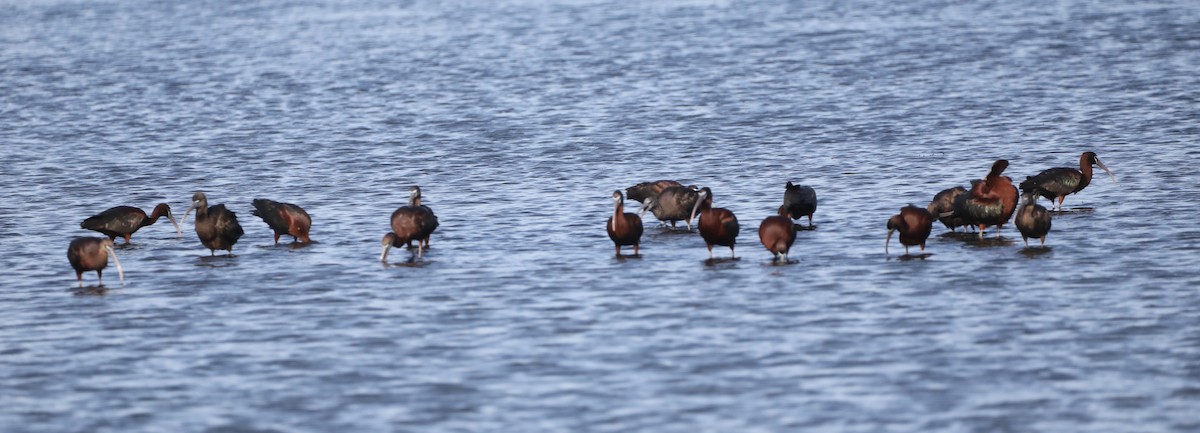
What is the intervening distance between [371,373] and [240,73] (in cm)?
4217

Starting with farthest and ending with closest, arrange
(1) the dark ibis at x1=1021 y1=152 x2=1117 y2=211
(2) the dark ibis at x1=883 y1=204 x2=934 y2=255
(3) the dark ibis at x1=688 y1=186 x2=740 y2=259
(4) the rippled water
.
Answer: (1) the dark ibis at x1=1021 y1=152 x2=1117 y2=211 → (3) the dark ibis at x1=688 y1=186 x2=740 y2=259 → (2) the dark ibis at x1=883 y1=204 x2=934 y2=255 → (4) the rippled water

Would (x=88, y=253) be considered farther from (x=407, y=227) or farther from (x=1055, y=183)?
(x=1055, y=183)

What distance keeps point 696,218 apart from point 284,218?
627 centimetres

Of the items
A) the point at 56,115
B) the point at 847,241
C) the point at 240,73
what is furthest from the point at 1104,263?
the point at 240,73

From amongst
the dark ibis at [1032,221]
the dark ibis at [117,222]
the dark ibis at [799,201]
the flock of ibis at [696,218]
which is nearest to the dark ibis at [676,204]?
the flock of ibis at [696,218]

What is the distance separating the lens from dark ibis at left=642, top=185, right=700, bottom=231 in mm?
24891

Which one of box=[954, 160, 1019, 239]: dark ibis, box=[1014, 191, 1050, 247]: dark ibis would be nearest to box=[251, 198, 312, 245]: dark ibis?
box=[954, 160, 1019, 239]: dark ibis

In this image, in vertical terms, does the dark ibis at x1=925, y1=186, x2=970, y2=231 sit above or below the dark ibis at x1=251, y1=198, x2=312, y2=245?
below

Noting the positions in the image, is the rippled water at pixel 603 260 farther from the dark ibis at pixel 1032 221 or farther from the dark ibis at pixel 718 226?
the dark ibis at pixel 1032 221

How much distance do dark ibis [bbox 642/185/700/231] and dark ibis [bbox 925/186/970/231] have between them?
331 cm

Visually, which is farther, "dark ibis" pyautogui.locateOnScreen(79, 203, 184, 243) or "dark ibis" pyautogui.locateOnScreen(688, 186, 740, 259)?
"dark ibis" pyautogui.locateOnScreen(79, 203, 184, 243)

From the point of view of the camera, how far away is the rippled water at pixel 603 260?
1616 centimetres

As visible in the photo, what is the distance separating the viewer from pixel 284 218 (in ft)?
80.5

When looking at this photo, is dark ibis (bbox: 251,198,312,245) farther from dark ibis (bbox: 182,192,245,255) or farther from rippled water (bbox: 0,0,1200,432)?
dark ibis (bbox: 182,192,245,255)
